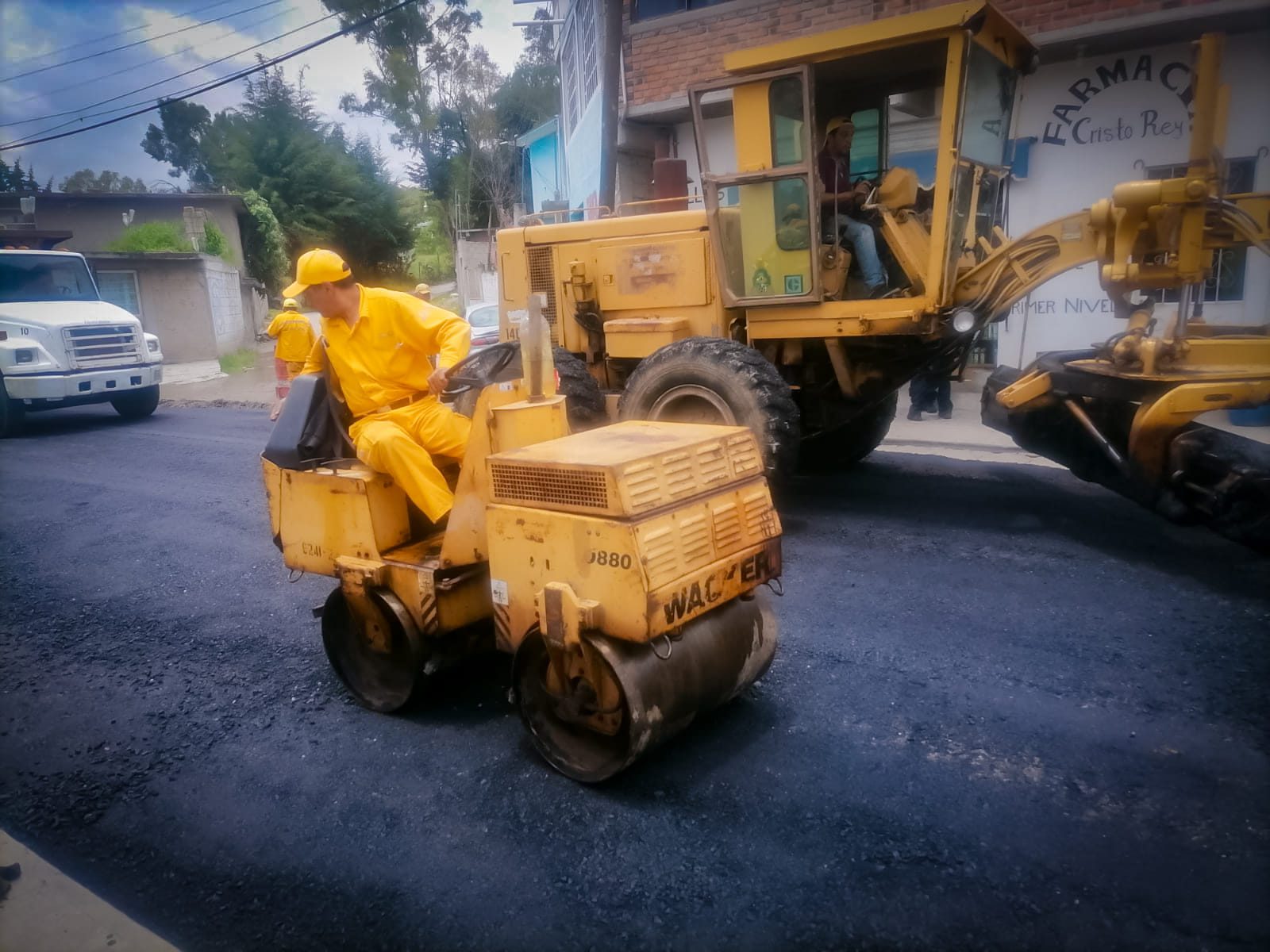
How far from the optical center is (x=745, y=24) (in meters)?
10.7

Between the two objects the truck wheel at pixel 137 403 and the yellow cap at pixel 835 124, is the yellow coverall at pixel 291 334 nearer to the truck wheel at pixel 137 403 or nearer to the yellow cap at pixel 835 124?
the yellow cap at pixel 835 124

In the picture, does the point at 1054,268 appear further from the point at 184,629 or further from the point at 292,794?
the point at 184,629

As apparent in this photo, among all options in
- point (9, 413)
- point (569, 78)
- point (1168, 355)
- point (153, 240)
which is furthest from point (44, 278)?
point (1168, 355)

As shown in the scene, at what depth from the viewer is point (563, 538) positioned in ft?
9.45

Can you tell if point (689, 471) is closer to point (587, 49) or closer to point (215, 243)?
point (587, 49)

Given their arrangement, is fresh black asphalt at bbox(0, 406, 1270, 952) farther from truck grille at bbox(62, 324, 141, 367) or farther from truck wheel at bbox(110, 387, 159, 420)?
truck wheel at bbox(110, 387, 159, 420)

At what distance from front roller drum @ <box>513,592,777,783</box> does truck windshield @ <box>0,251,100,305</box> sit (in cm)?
1253

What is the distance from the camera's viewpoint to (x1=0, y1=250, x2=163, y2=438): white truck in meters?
11.3

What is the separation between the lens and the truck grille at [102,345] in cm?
1162

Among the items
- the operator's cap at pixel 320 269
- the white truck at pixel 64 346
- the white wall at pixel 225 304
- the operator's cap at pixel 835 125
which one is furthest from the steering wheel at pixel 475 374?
the white wall at pixel 225 304

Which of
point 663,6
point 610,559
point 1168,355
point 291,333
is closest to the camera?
point 610,559

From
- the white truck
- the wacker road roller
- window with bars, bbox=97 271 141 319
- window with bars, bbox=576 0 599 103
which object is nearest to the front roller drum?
the wacker road roller

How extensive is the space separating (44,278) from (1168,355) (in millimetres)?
14005

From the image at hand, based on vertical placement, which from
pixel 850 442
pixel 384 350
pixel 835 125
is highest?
pixel 835 125
